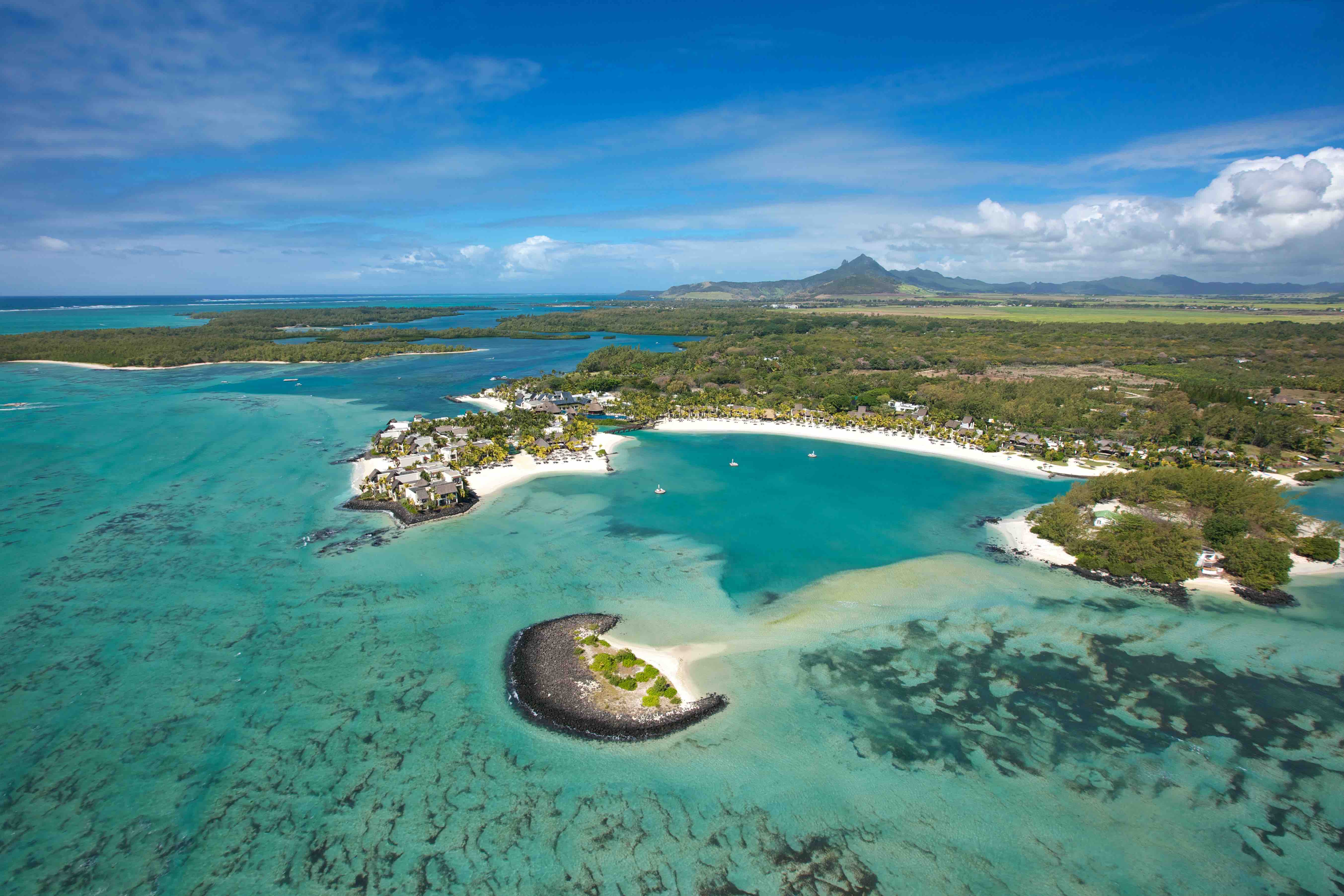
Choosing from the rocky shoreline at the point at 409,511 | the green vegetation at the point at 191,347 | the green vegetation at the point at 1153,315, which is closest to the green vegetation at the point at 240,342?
the green vegetation at the point at 191,347

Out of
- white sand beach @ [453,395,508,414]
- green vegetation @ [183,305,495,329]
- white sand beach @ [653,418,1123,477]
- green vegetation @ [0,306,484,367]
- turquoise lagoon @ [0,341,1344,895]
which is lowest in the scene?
turquoise lagoon @ [0,341,1344,895]

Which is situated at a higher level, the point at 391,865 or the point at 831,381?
the point at 831,381

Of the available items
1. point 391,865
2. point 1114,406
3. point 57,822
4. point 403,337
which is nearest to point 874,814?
point 391,865

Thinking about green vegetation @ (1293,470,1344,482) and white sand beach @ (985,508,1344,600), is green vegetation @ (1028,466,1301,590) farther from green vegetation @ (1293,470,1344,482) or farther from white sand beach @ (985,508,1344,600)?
green vegetation @ (1293,470,1344,482)

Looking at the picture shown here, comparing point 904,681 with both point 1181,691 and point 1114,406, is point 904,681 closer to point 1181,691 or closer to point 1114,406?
point 1181,691

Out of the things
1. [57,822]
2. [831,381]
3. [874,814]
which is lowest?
[874,814]

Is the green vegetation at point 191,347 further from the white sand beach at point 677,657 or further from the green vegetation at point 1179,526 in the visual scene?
the green vegetation at point 1179,526

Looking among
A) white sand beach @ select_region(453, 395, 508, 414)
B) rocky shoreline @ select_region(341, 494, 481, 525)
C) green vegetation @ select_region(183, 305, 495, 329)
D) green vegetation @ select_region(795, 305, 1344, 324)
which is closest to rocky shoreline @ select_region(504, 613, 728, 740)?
rocky shoreline @ select_region(341, 494, 481, 525)
